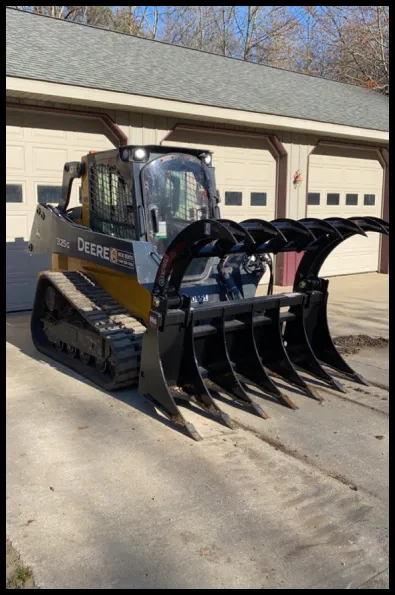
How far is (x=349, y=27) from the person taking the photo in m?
28.7

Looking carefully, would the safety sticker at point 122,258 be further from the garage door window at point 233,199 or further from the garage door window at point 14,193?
the garage door window at point 233,199

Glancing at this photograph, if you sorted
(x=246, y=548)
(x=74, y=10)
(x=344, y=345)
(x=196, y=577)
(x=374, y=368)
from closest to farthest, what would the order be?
1. (x=196, y=577)
2. (x=246, y=548)
3. (x=374, y=368)
4. (x=344, y=345)
5. (x=74, y=10)

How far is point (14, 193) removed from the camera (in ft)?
29.3

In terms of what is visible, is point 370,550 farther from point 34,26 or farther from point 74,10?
point 74,10

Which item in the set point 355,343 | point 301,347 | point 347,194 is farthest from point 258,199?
point 301,347

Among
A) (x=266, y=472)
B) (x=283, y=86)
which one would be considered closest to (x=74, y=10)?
(x=283, y=86)

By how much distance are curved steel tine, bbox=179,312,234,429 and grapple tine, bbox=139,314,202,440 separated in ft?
0.75

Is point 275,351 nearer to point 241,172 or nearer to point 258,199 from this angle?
point 241,172

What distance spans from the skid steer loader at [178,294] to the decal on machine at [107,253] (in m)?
0.01

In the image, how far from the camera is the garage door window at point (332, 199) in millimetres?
13430

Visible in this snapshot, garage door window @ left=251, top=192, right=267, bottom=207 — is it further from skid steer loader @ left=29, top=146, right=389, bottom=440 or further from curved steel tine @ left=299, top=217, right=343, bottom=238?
curved steel tine @ left=299, top=217, right=343, bottom=238

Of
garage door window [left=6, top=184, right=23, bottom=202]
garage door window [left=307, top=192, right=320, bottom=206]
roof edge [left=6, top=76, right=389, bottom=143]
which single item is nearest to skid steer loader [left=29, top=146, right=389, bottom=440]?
roof edge [left=6, top=76, right=389, bottom=143]

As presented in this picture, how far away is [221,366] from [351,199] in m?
10.3

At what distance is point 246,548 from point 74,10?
29561 mm
